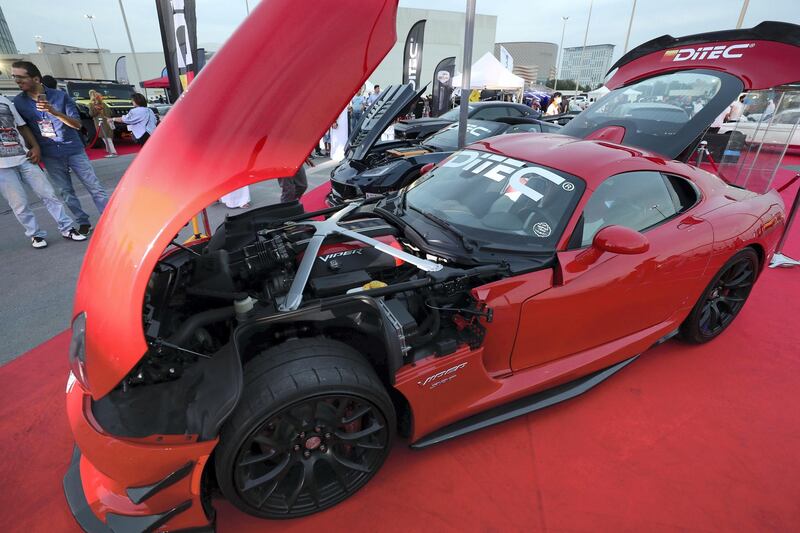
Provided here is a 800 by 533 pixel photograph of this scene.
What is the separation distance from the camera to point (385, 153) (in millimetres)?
5695

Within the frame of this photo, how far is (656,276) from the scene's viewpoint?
2.25 metres

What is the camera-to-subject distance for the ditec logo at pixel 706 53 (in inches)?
145

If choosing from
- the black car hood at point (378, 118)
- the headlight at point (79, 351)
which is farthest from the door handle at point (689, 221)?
the black car hood at point (378, 118)

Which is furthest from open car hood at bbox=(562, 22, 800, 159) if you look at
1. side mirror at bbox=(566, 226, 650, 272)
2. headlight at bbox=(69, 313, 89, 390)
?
headlight at bbox=(69, 313, 89, 390)

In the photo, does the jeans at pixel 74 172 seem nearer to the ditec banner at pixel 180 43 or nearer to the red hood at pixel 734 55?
the ditec banner at pixel 180 43

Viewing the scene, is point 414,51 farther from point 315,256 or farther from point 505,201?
point 315,256

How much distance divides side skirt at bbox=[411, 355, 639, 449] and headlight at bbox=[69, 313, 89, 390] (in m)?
1.32

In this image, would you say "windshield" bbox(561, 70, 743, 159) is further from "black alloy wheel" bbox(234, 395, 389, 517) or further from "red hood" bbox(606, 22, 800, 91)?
"black alloy wheel" bbox(234, 395, 389, 517)

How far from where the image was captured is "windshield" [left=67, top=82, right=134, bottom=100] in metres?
12.4

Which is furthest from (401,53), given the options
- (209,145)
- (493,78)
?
(209,145)

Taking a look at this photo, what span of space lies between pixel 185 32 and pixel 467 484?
439 cm

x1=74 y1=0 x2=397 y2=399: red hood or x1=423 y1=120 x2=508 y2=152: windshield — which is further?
x1=423 y1=120 x2=508 y2=152: windshield

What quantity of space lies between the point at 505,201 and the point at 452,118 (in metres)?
6.92

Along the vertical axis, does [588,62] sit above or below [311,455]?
above
